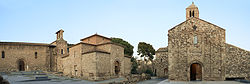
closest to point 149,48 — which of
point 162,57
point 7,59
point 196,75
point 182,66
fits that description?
point 162,57

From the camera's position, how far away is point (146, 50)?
47062mm

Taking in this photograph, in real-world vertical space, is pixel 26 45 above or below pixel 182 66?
above

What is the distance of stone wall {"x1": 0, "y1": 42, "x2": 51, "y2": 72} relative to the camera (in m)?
32.9

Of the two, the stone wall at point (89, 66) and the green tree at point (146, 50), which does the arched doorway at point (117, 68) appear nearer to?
the stone wall at point (89, 66)

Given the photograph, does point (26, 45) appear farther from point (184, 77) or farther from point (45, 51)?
point (184, 77)

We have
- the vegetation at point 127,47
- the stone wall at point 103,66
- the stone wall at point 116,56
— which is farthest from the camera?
the vegetation at point 127,47

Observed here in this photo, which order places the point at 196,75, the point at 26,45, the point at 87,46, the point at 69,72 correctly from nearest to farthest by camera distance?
1. the point at 196,75
2. the point at 87,46
3. the point at 69,72
4. the point at 26,45

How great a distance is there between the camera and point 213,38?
21234mm

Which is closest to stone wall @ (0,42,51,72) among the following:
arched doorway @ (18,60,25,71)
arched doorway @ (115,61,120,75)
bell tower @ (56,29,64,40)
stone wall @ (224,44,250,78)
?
arched doorway @ (18,60,25,71)

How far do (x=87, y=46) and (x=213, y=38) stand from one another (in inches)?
677

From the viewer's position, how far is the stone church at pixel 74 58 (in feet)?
83.8

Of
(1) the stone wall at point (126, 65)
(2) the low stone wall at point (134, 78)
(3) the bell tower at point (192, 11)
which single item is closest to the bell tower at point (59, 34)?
(1) the stone wall at point (126, 65)

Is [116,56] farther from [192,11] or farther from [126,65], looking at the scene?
[192,11]

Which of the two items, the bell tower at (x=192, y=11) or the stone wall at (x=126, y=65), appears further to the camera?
the stone wall at (x=126, y=65)
